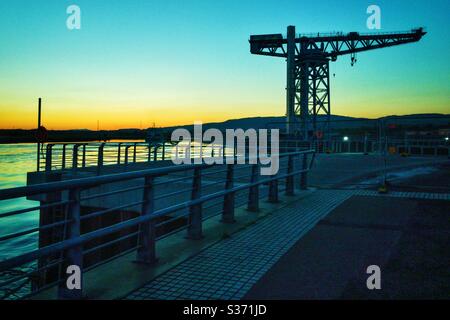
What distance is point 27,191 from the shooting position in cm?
296

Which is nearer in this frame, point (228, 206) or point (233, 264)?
point (233, 264)

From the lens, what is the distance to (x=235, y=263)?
4766 mm

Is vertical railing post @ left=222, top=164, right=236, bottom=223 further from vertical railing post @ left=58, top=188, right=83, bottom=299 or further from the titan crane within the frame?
the titan crane

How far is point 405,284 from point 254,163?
4098mm

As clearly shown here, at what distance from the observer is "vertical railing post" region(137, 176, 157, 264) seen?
462cm

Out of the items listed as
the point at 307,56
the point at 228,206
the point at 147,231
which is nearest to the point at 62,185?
the point at 147,231

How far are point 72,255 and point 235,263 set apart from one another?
2015 millimetres

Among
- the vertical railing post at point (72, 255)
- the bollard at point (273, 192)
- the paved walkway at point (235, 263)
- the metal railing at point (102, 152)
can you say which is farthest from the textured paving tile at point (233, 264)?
the metal railing at point (102, 152)

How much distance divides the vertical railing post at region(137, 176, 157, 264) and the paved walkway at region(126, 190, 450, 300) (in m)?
0.41

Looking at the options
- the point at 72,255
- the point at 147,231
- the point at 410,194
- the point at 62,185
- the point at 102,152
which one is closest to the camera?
the point at 62,185

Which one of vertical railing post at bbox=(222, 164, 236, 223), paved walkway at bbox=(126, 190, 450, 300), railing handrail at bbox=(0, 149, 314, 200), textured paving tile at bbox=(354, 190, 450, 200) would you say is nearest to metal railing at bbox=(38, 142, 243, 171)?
textured paving tile at bbox=(354, 190, 450, 200)

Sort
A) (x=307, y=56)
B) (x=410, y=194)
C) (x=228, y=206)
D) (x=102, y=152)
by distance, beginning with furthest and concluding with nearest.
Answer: (x=307, y=56)
(x=102, y=152)
(x=410, y=194)
(x=228, y=206)

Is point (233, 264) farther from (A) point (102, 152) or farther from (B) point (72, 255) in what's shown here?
(A) point (102, 152)
